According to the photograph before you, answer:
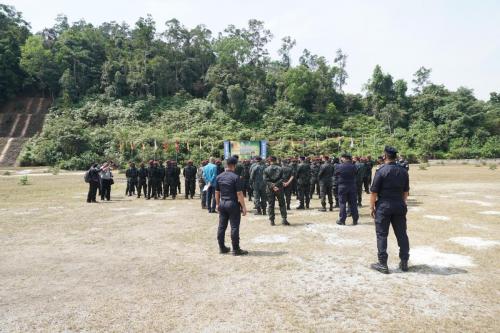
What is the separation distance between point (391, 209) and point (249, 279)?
2562mm

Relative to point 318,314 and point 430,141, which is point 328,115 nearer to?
point 430,141

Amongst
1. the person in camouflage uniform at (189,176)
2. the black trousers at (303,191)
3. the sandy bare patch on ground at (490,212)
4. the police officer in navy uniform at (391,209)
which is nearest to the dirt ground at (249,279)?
the police officer in navy uniform at (391,209)

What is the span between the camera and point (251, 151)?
40844 mm

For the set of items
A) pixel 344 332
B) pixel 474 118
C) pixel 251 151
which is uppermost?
pixel 474 118

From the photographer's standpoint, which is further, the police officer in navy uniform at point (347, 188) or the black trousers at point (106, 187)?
the black trousers at point (106, 187)

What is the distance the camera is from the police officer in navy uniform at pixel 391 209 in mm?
5840

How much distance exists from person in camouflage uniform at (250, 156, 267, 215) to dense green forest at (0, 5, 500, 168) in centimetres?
3397

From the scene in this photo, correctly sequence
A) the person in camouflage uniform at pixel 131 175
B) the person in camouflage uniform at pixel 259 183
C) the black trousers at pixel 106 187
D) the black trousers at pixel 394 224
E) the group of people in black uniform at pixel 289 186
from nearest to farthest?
the black trousers at pixel 394 224 → the group of people in black uniform at pixel 289 186 → the person in camouflage uniform at pixel 259 183 → the black trousers at pixel 106 187 → the person in camouflage uniform at pixel 131 175

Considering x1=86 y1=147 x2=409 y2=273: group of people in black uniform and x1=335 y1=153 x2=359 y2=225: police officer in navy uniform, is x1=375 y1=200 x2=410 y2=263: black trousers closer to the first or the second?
x1=86 y1=147 x2=409 y2=273: group of people in black uniform

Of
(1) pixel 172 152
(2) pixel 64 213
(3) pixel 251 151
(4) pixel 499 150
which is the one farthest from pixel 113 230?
(4) pixel 499 150

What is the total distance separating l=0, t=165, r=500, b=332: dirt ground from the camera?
423 centimetres

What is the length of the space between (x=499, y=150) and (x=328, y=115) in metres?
25.6

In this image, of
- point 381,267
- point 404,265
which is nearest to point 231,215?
point 381,267

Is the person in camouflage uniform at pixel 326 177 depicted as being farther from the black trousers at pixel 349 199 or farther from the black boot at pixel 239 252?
the black boot at pixel 239 252
